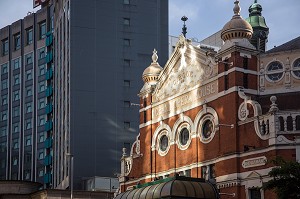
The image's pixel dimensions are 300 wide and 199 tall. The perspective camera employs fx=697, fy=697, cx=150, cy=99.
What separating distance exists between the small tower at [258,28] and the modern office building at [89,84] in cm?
2478

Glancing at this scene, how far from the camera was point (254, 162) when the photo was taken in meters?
51.5

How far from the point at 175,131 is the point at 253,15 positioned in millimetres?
17252

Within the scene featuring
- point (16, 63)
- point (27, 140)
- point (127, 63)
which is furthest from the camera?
point (16, 63)

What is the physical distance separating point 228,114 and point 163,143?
10319 millimetres

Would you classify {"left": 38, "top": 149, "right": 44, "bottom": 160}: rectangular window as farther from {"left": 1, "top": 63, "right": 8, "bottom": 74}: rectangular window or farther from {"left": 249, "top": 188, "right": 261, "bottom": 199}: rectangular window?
{"left": 249, "top": 188, "right": 261, "bottom": 199}: rectangular window

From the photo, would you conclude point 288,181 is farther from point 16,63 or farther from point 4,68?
point 4,68

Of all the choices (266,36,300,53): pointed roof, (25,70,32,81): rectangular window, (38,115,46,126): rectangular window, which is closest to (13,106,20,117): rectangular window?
(25,70,32,81): rectangular window

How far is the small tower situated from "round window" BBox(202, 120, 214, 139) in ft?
46.4

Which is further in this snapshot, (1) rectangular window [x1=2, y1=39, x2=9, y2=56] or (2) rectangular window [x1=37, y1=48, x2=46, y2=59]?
(1) rectangular window [x1=2, y1=39, x2=9, y2=56]

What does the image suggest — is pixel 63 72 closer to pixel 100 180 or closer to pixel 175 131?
pixel 100 180

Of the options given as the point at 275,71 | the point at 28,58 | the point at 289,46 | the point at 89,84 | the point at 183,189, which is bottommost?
the point at 183,189

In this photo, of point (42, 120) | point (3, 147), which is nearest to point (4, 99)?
point (3, 147)

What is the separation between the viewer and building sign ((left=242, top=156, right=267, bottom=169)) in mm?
50678

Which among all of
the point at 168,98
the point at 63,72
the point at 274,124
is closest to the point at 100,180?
the point at 63,72
